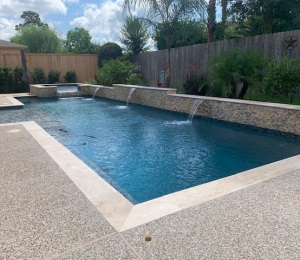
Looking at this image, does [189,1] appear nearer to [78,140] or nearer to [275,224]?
[78,140]

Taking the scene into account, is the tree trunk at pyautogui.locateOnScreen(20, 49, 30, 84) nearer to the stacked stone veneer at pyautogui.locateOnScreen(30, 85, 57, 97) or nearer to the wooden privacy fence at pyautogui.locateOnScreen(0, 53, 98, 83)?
the wooden privacy fence at pyautogui.locateOnScreen(0, 53, 98, 83)

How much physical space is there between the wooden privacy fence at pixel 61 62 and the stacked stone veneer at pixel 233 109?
373 inches

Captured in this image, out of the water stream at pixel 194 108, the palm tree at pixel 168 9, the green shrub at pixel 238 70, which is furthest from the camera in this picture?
the palm tree at pixel 168 9

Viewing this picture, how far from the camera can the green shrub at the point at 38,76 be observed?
17656mm

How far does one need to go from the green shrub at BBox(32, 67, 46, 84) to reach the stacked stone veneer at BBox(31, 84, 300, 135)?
351 inches

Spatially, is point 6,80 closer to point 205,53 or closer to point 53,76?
point 53,76

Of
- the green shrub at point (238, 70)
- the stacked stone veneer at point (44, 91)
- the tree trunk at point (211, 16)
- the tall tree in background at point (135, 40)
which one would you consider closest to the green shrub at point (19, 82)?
the stacked stone veneer at point (44, 91)

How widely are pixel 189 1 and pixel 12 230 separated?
11729 millimetres

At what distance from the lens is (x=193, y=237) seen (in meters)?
2.13

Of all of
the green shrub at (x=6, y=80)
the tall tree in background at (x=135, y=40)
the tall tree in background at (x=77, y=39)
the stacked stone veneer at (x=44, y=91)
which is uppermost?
the tall tree in background at (x=77, y=39)

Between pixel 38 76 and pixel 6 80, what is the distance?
2.16 metres

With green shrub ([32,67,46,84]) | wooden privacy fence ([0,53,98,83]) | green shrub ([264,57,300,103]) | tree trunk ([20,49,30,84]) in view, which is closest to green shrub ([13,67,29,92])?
tree trunk ([20,49,30,84])

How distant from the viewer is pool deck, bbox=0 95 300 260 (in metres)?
1.99

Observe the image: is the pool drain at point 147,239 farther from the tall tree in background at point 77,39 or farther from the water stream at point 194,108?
the tall tree in background at point 77,39
